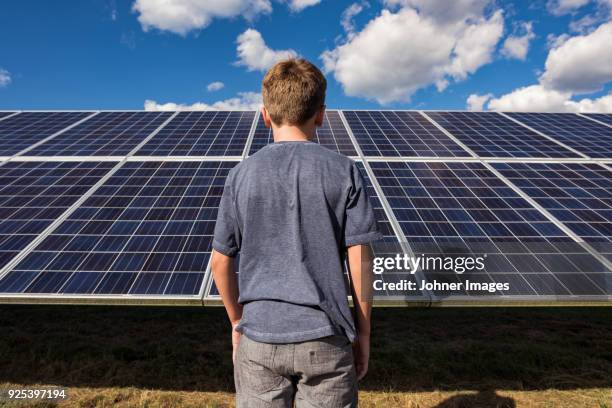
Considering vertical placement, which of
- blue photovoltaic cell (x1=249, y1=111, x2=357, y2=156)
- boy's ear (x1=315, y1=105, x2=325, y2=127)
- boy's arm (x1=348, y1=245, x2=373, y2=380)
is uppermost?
blue photovoltaic cell (x1=249, y1=111, x2=357, y2=156)

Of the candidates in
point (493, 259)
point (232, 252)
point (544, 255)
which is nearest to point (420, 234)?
point (493, 259)

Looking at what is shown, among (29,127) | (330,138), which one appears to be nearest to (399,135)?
(330,138)

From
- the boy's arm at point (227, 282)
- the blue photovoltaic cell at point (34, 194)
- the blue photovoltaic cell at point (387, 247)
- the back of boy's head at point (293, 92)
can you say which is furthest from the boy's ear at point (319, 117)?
the blue photovoltaic cell at point (34, 194)

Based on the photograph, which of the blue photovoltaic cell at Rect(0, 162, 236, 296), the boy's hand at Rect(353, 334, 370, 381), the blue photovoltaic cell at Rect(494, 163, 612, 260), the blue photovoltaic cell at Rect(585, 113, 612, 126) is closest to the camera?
the boy's hand at Rect(353, 334, 370, 381)

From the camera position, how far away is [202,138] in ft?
39.7

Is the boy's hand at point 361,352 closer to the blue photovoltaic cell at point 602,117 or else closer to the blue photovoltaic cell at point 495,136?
the blue photovoltaic cell at point 495,136

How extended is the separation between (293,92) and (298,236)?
3.08 feet

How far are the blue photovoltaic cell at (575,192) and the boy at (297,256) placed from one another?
7.34 meters

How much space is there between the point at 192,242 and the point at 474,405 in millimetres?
6655

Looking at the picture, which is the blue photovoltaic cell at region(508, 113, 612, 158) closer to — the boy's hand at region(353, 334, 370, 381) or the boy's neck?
the boy's hand at region(353, 334, 370, 381)

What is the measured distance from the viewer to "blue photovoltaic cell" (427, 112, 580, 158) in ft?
36.3

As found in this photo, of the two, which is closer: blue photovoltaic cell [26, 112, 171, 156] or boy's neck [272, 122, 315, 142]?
boy's neck [272, 122, 315, 142]

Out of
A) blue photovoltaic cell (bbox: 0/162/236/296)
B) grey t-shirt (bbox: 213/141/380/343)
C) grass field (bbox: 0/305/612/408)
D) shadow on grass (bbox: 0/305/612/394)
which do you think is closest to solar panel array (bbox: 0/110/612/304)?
blue photovoltaic cell (bbox: 0/162/236/296)

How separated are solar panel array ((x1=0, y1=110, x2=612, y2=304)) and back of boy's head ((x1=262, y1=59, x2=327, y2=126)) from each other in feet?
13.1
